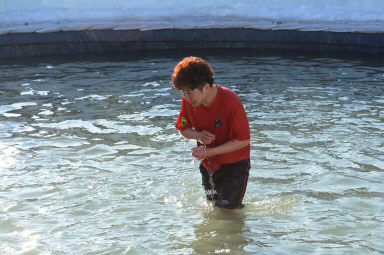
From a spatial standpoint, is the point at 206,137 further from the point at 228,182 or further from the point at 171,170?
the point at 171,170

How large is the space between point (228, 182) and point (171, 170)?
187 cm

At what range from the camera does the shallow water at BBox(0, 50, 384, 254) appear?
4.73m

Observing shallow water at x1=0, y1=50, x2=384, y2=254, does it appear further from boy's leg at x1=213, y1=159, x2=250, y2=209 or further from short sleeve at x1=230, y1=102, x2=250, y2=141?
short sleeve at x1=230, y1=102, x2=250, y2=141

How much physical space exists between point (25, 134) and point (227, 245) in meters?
4.29

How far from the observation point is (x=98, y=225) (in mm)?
5004

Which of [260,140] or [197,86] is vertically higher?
[197,86]

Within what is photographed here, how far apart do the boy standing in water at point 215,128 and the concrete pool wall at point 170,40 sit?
404 inches

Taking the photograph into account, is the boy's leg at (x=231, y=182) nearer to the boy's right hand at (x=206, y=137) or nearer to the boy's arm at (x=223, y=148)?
the boy's arm at (x=223, y=148)

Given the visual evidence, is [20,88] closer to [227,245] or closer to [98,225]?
[98,225]

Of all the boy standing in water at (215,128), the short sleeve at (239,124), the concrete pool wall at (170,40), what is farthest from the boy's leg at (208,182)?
the concrete pool wall at (170,40)

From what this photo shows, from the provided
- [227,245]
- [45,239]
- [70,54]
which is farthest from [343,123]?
[70,54]

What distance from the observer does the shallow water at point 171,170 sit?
473cm

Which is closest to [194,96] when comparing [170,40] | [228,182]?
[228,182]

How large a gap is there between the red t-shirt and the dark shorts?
7 cm
